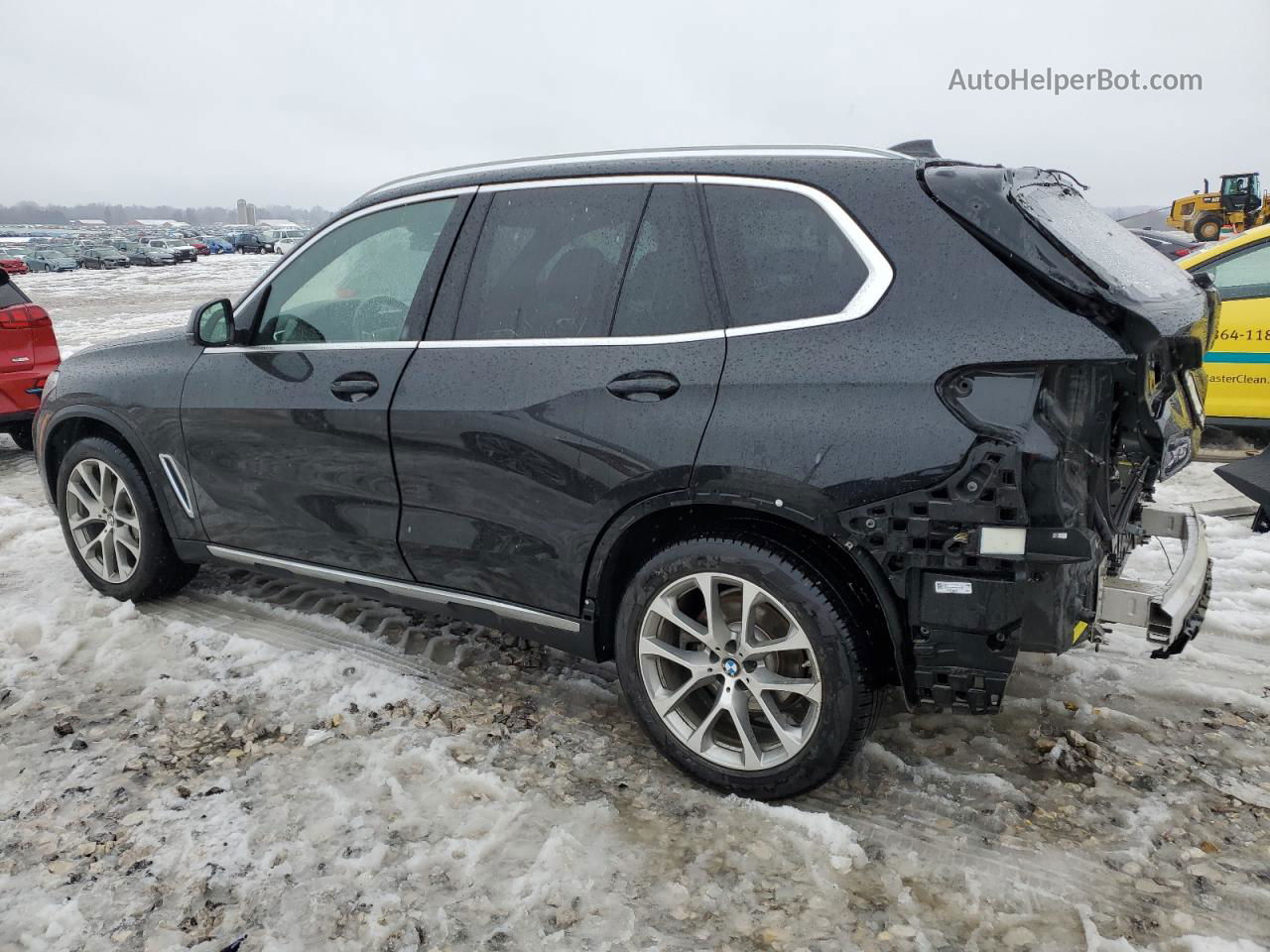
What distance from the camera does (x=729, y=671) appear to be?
2.90m

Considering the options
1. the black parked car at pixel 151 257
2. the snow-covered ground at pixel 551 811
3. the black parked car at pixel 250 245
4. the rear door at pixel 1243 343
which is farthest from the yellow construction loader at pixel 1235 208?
the black parked car at pixel 250 245

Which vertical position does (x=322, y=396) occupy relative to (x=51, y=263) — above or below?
below

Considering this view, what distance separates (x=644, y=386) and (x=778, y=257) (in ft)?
1.80

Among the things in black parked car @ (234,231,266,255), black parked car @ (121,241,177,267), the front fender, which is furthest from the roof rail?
black parked car @ (234,231,266,255)

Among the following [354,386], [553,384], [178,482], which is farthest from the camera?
[178,482]

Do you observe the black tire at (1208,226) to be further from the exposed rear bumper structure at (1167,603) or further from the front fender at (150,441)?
the front fender at (150,441)

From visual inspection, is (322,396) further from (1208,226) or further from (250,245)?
(250,245)

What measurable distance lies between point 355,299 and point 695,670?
1946 mm

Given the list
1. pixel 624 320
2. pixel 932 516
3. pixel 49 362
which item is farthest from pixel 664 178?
pixel 49 362

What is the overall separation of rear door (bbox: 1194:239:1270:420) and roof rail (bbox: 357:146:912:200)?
4.80 m

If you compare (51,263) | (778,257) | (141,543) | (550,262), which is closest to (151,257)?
(51,263)

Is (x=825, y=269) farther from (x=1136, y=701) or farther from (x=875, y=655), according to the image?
(x=1136, y=701)

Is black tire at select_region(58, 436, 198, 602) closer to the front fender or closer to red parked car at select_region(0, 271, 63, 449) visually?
the front fender

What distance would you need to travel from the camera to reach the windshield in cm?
250
